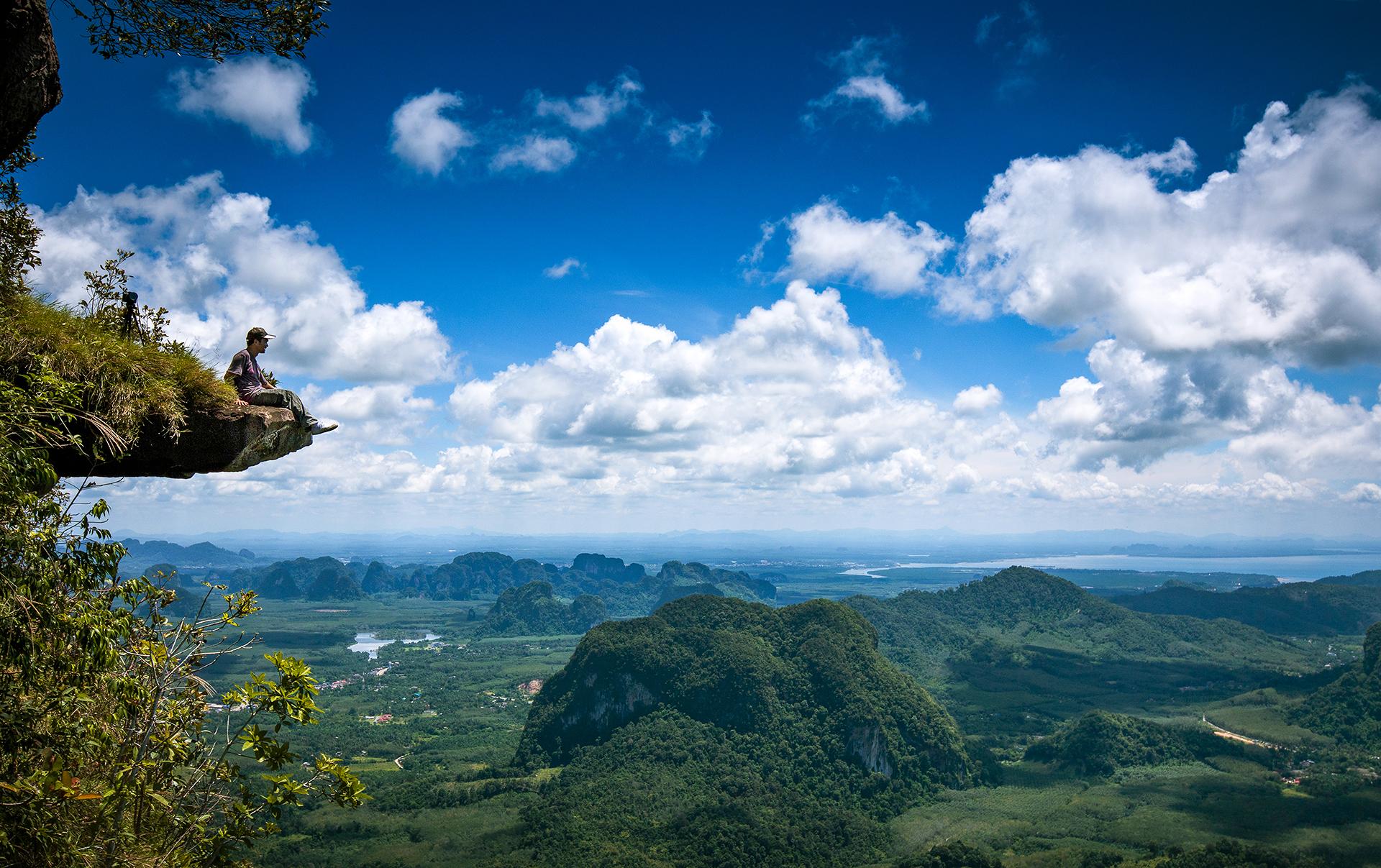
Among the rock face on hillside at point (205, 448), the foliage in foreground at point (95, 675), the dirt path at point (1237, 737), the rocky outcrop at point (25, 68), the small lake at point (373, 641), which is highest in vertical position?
the rocky outcrop at point (25, 68)

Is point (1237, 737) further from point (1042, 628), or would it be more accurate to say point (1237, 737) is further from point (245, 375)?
point (245, 375)

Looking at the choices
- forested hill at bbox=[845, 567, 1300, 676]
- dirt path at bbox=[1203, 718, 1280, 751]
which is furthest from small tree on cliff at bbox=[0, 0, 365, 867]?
forested hill at bbox=[845, 567, 1300, 676]

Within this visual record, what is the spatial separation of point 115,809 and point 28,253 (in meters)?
5.12

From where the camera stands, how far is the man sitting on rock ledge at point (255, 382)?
6.91 m

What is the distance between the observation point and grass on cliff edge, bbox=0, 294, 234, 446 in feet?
17.0

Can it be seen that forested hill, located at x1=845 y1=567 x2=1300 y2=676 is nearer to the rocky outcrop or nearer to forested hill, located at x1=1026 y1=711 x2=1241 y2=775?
forested hill, located at x1=1026 y1=711 x2=1241 y2=775

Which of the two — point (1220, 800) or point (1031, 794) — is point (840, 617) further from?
point (1220, 800)

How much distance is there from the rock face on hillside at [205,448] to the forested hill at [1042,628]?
109920 millimetres

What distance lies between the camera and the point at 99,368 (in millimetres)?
5469

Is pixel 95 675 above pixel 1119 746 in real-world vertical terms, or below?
above

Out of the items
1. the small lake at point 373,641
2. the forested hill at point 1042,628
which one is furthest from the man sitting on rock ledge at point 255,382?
the small lake at point 373,641

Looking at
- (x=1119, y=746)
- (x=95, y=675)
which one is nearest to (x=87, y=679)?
(x=95, y=675)

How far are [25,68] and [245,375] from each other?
117 inches

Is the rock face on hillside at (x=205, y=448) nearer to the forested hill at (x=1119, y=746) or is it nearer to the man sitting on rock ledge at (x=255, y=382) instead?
the man sitting on rock ledge at (x=255, y=382)
